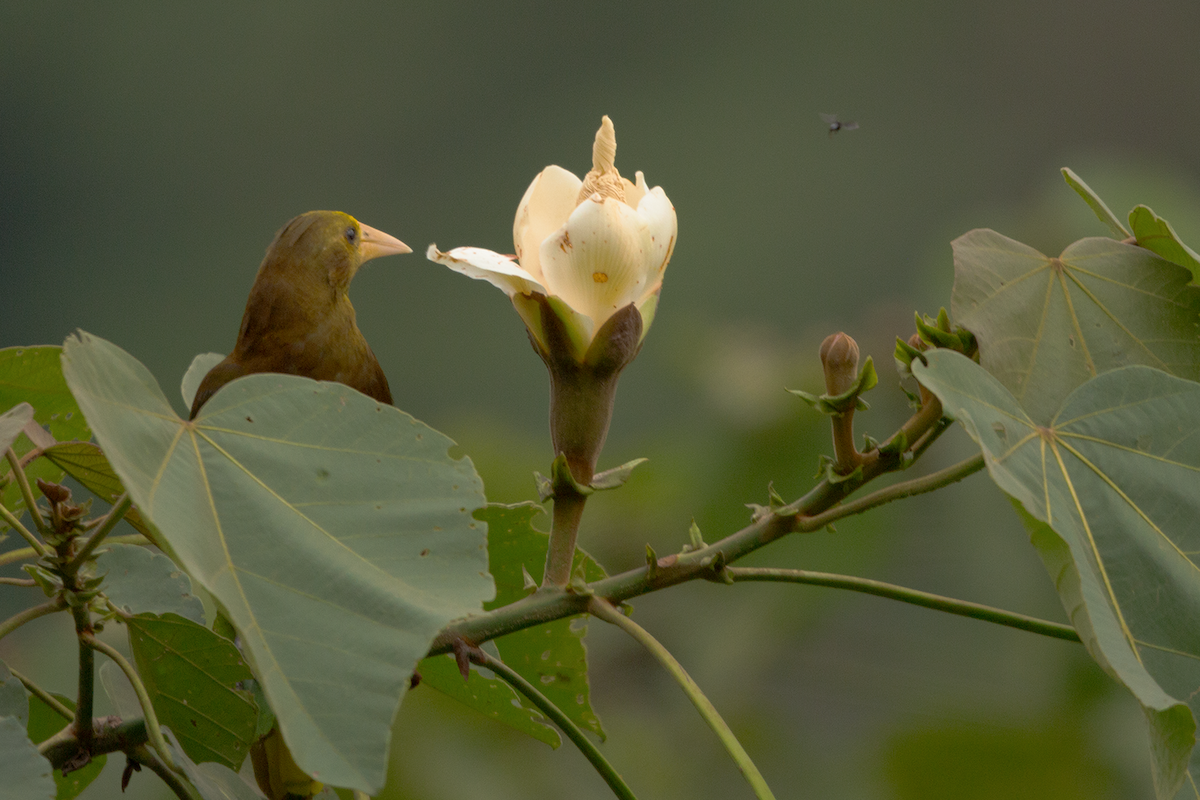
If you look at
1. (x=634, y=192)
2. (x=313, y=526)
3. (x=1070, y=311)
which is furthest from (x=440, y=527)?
(x=1070, y=311)

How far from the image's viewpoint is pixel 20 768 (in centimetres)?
41

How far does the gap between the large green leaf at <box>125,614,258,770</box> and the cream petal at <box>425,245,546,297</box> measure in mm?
228

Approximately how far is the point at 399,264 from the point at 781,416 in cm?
671

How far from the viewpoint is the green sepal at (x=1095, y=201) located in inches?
23.5

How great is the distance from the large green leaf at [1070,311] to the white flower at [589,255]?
0.54 ft

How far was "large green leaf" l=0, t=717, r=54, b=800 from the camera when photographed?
1.33ft

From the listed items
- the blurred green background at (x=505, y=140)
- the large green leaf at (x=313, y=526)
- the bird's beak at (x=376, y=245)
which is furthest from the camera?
the blurred green background at (x=505, y=140)

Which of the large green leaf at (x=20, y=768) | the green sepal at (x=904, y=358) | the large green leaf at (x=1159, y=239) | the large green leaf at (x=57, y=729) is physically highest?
the large green leaf at (x=1159, y=239)

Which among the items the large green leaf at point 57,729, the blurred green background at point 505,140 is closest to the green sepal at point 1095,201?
the large green leaf at point 57,729

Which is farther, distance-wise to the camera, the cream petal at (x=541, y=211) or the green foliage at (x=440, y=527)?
the cream petal at (x=541, y=211)

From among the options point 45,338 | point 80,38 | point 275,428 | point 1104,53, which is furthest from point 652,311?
point 80,38

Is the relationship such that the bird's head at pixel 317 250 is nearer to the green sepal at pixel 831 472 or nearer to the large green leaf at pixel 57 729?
the large green leaf at pixel 57 729

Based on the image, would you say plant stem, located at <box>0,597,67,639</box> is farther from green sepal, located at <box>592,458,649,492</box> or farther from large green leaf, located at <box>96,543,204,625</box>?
green sepal, located at <box>592,458,649,492</box>

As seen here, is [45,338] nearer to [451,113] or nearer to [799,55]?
[451,113]
